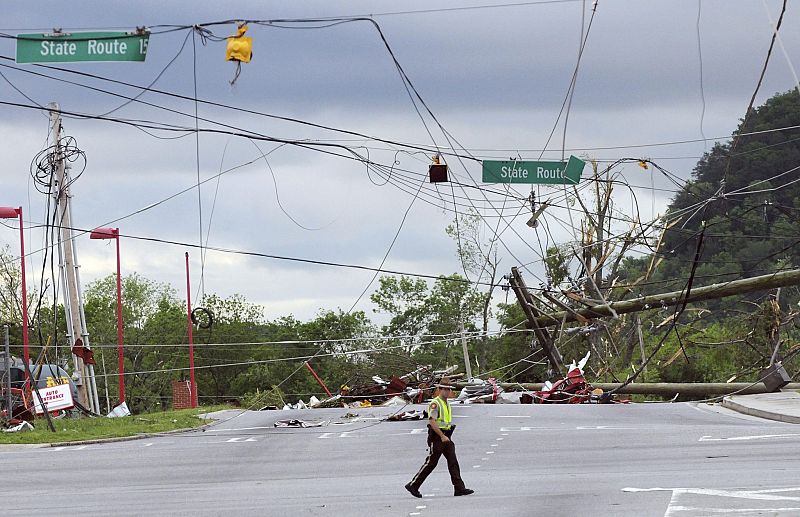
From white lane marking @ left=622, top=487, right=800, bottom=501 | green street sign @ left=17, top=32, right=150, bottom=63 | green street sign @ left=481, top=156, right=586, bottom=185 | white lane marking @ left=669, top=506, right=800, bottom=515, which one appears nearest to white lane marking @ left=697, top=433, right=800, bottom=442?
green street sign @ left=481, top=156, right=586, bottom=185

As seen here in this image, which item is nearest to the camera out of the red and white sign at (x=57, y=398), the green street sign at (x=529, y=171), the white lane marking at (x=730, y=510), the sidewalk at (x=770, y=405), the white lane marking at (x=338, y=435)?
the white lane marking at (x=730, y=510)

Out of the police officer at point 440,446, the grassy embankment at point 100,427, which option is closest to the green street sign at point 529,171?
the police officer at point 440,446

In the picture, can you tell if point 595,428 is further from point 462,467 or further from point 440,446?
point 440,446

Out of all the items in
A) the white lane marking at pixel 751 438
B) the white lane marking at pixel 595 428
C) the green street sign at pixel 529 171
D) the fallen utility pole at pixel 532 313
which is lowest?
the white lane marking at pixel 595 428

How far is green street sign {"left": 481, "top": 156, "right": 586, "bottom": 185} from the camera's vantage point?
762 inches

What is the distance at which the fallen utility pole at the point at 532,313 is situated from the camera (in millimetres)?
35094

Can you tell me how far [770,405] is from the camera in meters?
29.2

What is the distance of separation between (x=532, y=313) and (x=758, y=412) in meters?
9.55

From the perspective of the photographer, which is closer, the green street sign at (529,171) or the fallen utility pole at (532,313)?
the green street sign at (529,171)

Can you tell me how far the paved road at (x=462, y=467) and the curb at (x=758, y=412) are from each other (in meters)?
0.39

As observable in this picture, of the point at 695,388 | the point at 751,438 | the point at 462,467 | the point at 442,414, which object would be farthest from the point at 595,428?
the point at 695,388

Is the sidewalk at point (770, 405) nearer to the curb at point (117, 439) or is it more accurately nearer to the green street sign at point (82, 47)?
the curb at point (117, 439)

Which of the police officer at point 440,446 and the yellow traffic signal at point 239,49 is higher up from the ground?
the yellow traffic signal at point 239,49

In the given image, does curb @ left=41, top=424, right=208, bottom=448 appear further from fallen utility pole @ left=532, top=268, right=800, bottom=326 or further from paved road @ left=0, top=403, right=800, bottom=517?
fallen utility pole @ left=532, top=268, right=800, bottom=326
